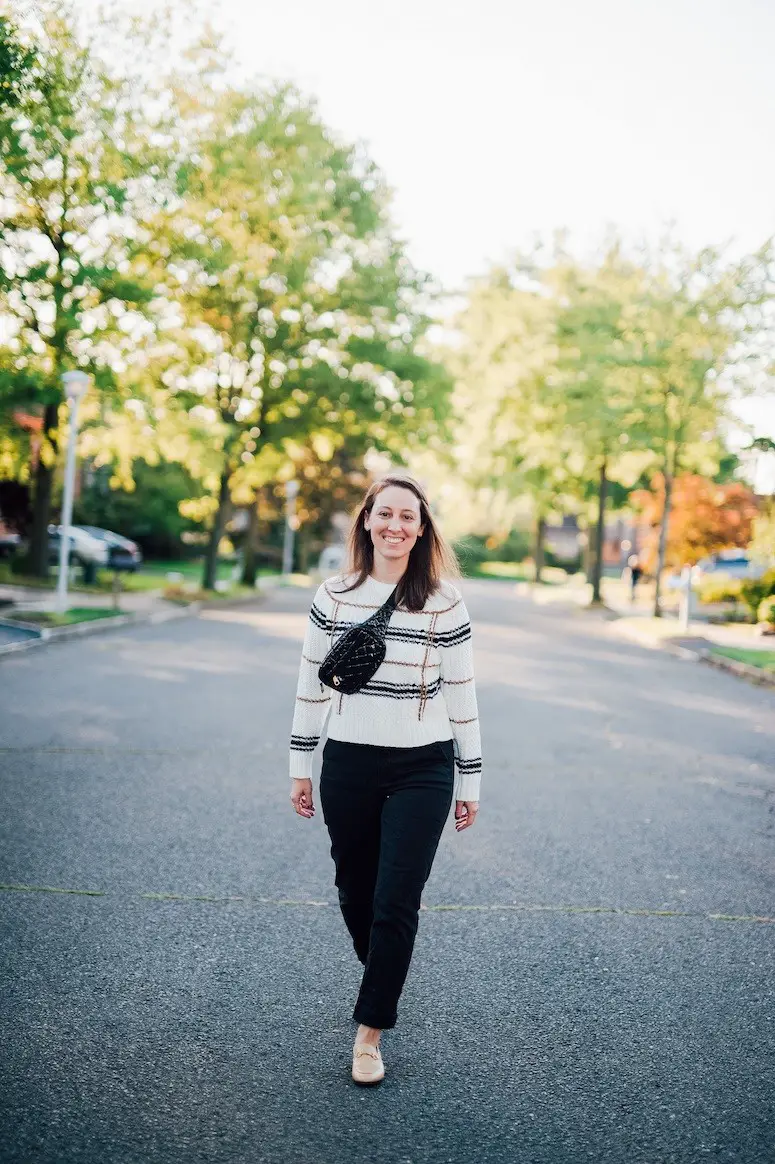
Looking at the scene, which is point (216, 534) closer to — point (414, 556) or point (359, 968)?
point (359, 968)

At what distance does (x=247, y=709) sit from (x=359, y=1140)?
327 inches

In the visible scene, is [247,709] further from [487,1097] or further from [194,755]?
[487,1097]

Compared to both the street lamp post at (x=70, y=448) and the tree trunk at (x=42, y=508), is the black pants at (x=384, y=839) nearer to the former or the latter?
the street lamp post at (x=70, y=448)

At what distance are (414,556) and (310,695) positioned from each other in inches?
23.2

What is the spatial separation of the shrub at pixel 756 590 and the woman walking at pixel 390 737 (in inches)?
937

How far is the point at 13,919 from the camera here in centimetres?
479

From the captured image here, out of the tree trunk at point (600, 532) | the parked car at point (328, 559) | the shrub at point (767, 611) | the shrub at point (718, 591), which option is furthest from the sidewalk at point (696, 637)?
the parked car at point (328, 559)

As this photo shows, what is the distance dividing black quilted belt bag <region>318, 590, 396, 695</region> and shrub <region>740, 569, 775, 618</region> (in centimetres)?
2403

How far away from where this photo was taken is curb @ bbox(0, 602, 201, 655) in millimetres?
15539

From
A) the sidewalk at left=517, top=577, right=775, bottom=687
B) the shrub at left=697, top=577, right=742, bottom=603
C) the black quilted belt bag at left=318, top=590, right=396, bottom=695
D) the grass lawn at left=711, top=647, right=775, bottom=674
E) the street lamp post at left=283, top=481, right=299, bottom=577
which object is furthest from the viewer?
the street lamp post at left=283, top=481, right=299, bottom=577

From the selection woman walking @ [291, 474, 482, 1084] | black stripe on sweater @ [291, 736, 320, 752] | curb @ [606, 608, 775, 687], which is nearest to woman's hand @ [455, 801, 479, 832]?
woman walking @ [291, 474, 482, 1084]

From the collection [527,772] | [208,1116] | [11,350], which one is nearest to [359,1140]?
[208,1116]

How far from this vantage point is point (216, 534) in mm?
31156

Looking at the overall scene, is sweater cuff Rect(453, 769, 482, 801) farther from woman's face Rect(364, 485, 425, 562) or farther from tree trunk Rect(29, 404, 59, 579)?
tree trunk Rect(29, 404, 59, 579)
